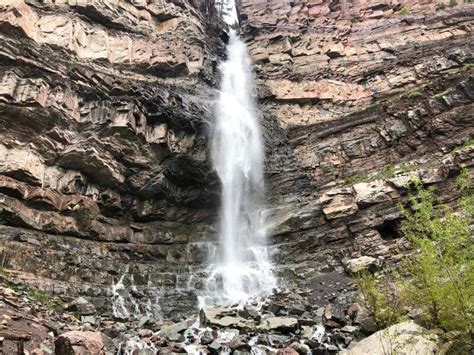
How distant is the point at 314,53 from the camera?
35250 mm

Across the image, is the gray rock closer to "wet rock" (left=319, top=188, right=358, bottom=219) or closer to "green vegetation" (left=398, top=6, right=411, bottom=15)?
"wet rock" (left=319, top=188, right=358, bottom=219)

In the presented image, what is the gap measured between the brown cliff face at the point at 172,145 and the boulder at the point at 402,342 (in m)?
8.25

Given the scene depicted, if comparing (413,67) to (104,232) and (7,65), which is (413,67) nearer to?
(104,232)

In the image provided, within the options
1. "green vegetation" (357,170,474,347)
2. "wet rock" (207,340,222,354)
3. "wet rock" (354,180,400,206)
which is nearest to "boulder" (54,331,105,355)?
"wet rock" (207,340,222,354)

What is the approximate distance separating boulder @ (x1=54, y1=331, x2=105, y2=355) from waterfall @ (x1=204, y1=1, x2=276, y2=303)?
929 centimetres

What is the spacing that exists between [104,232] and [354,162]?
1607 cm

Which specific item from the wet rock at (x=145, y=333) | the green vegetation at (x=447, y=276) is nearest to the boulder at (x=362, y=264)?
the green vegetation at (x=447, y=276)

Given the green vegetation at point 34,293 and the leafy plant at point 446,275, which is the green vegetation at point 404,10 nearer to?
the leafy plant at point 446,275

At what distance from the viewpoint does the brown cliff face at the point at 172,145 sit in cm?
1762

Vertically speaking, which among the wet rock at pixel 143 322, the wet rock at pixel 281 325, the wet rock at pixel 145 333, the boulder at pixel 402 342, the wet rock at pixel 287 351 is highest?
the wet rock at pixel 143 322

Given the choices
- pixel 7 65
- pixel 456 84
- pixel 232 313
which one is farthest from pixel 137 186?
pixel 456 84

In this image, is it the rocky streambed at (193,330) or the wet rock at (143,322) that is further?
the wet rock at (143,322)

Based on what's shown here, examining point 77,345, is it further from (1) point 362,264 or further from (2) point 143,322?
(1) point 362,264

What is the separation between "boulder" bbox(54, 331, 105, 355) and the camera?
318 inches
